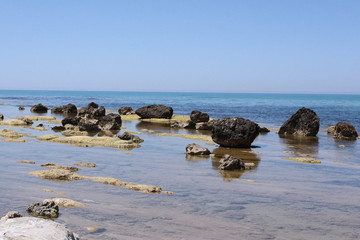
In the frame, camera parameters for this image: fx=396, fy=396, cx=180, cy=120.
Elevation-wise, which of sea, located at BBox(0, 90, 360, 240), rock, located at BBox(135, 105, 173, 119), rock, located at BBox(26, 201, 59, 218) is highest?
rock, located at BBox(135, 105, 173, 119)

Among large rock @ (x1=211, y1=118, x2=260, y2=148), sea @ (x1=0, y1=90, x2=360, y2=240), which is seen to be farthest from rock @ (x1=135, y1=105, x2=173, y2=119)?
sea @ (x1=0, y1=90, x2=360, y2=240)

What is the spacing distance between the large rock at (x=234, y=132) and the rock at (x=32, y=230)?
59.7 feet

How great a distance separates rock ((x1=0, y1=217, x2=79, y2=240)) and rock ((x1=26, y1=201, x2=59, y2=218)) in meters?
2.65

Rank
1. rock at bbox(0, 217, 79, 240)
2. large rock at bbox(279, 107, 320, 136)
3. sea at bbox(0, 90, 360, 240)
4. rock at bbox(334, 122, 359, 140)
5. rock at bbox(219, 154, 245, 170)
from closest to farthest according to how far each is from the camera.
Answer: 1. rock at bbox(0, 217, 79, 240)
2. sea at bbox(0, 90, 360, 240)
3. rock at bbox(219, 154, 245, 170)
4. rock at bbox(334, 122, 359, 140)
5. large rock at bbox(279, 107, 320, 136)

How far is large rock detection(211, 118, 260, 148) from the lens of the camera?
24.2 metres

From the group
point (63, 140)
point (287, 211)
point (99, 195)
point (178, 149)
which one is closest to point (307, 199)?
point (287, 211)

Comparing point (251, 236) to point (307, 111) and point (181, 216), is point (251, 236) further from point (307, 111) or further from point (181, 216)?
point (307, 111)

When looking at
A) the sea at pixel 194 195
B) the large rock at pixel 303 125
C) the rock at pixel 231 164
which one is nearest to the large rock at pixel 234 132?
the sea at pixel 194 195

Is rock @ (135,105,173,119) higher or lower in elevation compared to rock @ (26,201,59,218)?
higher

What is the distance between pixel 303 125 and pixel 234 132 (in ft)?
38.7

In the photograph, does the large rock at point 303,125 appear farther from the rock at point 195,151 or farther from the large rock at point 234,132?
the rock at point 195,151

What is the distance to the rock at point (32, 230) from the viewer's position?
598cm

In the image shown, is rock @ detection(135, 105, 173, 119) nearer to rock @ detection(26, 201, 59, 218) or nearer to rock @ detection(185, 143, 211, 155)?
rock @ detection(185, 143, 211, 155)

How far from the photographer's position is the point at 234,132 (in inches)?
953
